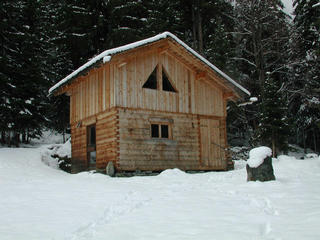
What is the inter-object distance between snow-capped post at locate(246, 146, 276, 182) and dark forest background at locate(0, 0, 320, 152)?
1259cm

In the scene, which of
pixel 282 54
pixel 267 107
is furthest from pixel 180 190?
pixel 282 54

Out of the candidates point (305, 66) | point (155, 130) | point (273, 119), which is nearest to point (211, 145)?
point (155, 130)

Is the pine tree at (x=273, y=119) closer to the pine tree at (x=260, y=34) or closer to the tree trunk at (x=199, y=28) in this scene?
the pine tree at (x=260, y=34)

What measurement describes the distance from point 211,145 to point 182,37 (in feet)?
46.0

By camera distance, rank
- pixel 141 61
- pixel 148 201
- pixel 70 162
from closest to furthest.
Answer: pixel 148 201
pixel 141 61
pixel 70 162

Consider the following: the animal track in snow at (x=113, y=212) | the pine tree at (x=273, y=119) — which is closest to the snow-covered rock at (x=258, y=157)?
the animal track in snow at (x=113, y=212)

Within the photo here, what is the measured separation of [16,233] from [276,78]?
30483 mm

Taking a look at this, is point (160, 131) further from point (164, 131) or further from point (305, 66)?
point (305, 66)

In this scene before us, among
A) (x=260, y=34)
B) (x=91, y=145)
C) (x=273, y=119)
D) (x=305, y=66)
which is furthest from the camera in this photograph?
(x=260, y=34)

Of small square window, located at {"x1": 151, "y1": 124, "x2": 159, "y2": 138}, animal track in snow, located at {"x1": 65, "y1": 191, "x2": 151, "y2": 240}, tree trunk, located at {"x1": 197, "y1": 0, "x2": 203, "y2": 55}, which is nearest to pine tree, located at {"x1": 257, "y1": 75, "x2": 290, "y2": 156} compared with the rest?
tree trunk, located at {"x1": 197, "y1": 0, "x2": 203, "y2": 55}

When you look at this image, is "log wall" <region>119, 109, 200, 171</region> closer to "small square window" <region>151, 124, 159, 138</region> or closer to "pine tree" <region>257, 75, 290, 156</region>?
"small square window" <region>151, 124, 159, 138</region>

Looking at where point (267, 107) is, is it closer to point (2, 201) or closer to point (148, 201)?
point (148, 201)

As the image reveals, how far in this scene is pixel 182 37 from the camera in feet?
98.9

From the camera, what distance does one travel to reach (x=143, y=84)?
1688cm
